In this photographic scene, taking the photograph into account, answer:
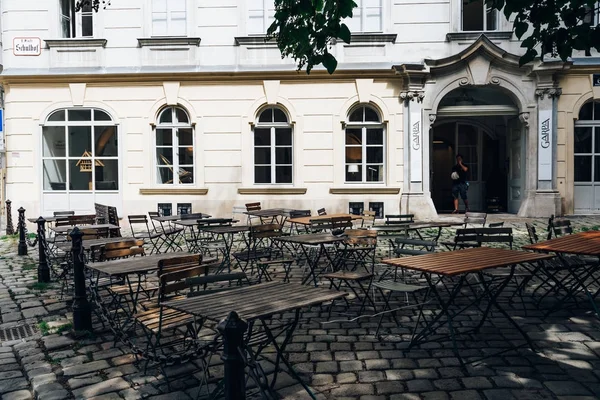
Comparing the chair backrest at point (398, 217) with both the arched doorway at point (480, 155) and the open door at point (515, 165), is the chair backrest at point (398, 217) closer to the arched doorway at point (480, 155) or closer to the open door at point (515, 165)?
the open door at point (515, 165)

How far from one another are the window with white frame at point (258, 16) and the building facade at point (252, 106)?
1.4 inches

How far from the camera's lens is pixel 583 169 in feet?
54.8

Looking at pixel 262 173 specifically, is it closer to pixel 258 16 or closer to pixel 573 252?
pixel 258 16

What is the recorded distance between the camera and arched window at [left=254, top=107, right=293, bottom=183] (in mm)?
16578

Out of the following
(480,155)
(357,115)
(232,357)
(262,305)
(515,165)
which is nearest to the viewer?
(232,357)

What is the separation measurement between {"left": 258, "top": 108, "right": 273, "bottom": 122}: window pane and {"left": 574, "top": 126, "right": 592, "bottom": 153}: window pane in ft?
28.4

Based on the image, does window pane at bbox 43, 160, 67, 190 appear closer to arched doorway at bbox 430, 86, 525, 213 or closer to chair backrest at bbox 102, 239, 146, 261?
arched doorway at bbox 430, 86, 525, 213

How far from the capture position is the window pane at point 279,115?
54.4 ft

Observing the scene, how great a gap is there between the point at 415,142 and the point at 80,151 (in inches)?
374

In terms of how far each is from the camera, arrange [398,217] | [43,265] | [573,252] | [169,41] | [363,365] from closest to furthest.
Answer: [363,365] → [573,252] → [43,265] → [398,217] → [169,41]

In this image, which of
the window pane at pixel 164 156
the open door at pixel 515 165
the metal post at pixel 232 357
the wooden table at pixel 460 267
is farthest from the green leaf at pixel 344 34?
the open door at pixel 515 165

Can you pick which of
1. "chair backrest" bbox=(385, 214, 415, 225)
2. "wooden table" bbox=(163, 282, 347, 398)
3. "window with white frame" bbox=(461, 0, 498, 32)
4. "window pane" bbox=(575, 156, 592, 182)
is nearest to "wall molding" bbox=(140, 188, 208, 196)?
"chair backrest" bbox=(385, 214, 415, 225)

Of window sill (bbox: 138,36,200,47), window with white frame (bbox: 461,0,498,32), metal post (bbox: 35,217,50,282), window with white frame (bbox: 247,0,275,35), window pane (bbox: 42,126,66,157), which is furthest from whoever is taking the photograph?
window pane (bbox: 42,126,66,157)

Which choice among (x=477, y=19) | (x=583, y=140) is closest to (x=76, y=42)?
(x=477, y=19)
